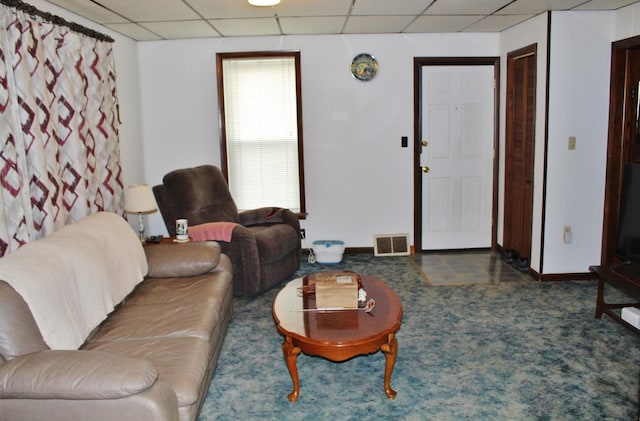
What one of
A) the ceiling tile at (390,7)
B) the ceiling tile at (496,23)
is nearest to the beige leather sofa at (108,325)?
the ceiling tile at (390,7)

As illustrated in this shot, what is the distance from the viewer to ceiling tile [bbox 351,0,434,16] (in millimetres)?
3826

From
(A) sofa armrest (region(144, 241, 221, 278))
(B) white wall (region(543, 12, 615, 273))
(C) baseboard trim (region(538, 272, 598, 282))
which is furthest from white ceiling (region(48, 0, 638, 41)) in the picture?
(C) baseboard trim (region(538, 272, 598, 282))

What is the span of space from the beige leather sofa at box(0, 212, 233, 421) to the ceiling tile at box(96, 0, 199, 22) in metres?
1.49

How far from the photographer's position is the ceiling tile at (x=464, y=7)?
12.7 ft

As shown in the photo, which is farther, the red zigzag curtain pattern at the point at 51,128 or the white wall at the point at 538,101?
the white wall at the point at 538,101

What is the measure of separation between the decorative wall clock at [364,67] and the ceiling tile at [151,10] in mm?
1660

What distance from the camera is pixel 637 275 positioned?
3.26 m

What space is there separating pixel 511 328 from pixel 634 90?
2.14m

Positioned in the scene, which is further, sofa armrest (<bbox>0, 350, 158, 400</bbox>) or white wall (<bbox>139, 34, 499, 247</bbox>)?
white wall (<bbox>139, 34, 499, 247</bbox>)

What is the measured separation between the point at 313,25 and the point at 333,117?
955mm

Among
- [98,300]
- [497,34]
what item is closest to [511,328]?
[98,300]

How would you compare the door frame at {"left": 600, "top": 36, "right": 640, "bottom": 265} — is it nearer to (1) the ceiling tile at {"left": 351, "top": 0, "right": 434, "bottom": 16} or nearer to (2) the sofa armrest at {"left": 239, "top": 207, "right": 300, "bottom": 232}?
(1) the ceiling tile at {"left": 351, "top": 0, "right": 434, "bottom": 16}

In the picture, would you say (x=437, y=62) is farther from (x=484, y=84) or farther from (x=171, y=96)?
(x=171, y=96)

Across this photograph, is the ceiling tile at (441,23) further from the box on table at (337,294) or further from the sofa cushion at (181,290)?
the sofa cushion at (181,290)
